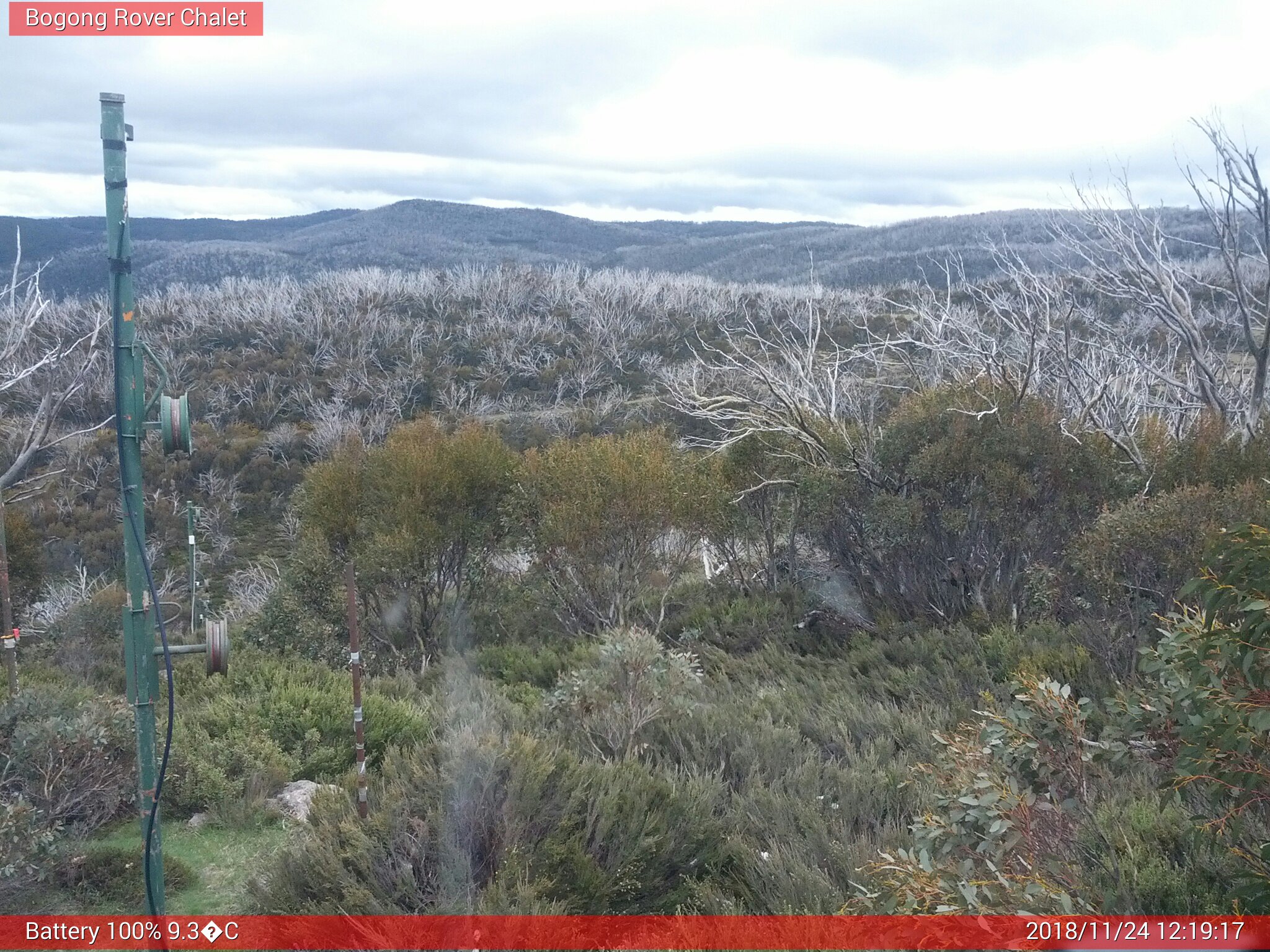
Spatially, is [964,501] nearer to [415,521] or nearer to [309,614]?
[415,521]

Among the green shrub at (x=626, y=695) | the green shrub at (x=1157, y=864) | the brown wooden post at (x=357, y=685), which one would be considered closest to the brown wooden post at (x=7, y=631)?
the brown wooden post at (x=357, y=685)

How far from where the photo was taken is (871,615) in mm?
12133

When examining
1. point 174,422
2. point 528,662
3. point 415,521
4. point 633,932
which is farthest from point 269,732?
point 415,521

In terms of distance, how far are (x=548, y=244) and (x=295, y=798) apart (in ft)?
313

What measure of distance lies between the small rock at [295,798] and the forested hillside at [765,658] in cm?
11

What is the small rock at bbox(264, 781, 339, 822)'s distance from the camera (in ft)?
21.5

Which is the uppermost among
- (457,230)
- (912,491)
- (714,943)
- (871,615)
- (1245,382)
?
(457,230)

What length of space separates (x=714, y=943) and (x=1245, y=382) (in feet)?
40.1

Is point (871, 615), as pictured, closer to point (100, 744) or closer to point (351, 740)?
point (351, 740)

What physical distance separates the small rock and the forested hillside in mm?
115

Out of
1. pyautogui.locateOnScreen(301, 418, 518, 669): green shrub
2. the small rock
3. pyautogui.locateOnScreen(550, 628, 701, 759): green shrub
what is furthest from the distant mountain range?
the small rock

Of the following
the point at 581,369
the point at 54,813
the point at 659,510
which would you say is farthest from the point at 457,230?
the point at 54,813

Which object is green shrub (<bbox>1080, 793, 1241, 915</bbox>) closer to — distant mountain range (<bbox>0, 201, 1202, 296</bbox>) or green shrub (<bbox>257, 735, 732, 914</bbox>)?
green shrub (<bbox>257, 735, 732, 914</bbox>)

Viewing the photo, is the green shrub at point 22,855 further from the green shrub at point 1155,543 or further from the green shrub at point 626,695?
the green shrub at point 1155,543
